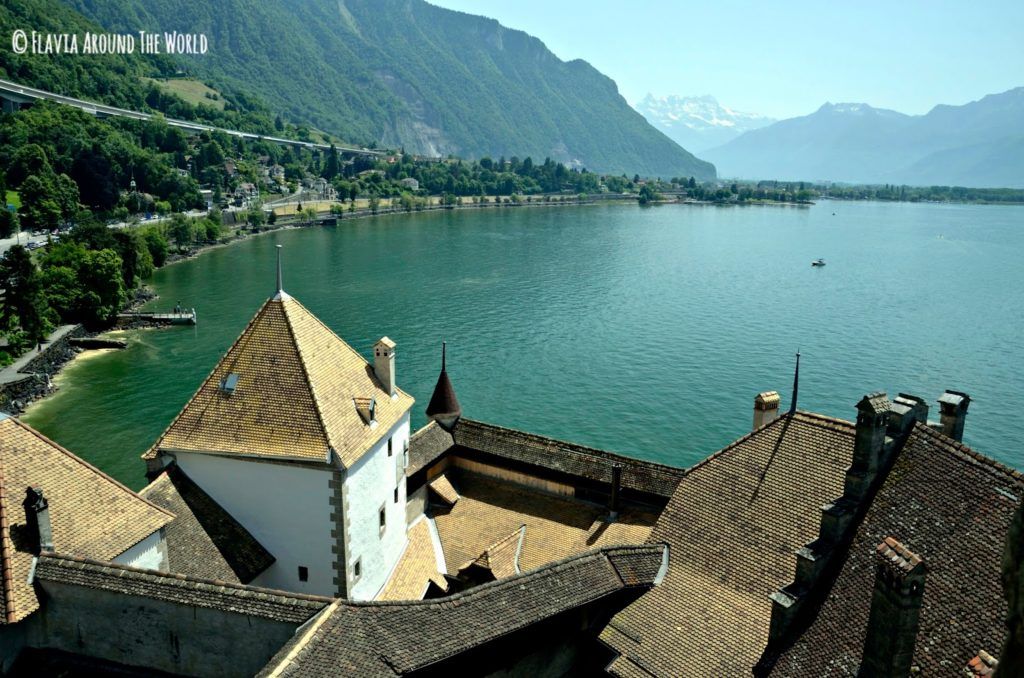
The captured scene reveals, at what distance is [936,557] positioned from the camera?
14102mm

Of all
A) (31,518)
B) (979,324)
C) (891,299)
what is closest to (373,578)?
(31,518)

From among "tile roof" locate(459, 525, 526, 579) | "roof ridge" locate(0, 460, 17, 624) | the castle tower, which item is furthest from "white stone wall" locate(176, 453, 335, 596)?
"roof ridge" locate(0, 460, 17, 624)

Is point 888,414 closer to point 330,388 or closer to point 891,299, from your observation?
point 330,388

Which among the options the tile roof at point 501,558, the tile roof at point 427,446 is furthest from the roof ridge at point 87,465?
the tile roof at point 501,558

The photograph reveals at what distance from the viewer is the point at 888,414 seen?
52.6ft

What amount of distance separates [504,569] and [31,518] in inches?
523

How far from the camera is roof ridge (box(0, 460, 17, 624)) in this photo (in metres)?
14.7

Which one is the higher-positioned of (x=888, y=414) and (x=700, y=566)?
(x=888, y=414)

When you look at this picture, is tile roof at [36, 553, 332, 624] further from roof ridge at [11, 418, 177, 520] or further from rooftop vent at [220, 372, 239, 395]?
rooftop vent at [220, 372, 239, 395]

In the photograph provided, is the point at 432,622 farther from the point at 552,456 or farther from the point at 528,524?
the point at 552,456

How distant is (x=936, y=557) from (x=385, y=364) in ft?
55.2

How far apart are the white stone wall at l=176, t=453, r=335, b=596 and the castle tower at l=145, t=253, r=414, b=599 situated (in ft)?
0.09

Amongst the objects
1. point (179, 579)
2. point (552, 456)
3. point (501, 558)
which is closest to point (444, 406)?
point (552, 456)

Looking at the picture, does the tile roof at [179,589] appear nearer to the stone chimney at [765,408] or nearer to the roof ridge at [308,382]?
the roof ridge at [308,382]
